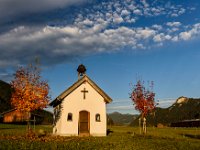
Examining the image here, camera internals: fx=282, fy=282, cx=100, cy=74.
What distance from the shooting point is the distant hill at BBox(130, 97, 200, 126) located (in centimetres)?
13662

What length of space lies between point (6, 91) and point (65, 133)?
4459 inches

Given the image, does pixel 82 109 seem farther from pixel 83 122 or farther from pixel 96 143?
pixel 96 143

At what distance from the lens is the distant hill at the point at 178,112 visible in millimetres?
136625

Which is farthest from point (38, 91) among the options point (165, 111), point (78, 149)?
point (165, 111)

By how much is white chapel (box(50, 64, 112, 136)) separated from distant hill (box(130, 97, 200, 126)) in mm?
100969

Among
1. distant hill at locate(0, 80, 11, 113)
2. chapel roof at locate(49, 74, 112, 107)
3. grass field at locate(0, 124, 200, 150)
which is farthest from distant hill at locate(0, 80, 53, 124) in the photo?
grass field at locate(0, 124, 200, 150)

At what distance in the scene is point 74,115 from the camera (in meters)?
35.3

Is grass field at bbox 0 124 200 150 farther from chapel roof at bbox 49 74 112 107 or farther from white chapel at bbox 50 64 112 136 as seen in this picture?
chapel roof at bbox 49 74 112 107

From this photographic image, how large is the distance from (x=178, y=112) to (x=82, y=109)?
121m

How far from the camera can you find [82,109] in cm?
3566

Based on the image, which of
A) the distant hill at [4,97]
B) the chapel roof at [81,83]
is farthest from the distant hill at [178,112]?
the chapel roof at [81,83]

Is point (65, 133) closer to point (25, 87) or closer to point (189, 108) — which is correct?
point (25, 87)

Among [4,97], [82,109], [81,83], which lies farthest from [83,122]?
[4,97]

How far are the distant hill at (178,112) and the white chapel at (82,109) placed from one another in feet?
331
